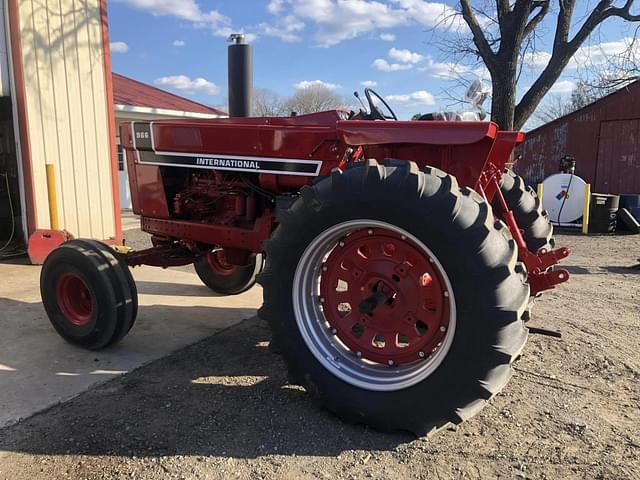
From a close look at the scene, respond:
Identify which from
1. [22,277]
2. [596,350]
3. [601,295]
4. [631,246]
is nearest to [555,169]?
[631,246]

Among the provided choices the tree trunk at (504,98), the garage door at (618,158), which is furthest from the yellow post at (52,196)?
the garage door at (618,158)

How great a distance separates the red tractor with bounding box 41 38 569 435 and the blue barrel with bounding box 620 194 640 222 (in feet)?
27.1

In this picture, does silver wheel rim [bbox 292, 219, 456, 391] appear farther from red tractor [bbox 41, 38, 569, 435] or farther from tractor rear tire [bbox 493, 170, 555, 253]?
tractor rear tire [bbox 493, 170, 555, 253]

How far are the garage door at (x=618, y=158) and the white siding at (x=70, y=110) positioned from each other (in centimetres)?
1389

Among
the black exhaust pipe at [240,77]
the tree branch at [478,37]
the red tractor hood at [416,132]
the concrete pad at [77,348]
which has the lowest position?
the concrete pad at [77,348]

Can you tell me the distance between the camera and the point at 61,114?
22.7 feet

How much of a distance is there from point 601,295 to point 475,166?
3.21 metres

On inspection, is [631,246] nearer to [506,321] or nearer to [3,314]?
[506,321]

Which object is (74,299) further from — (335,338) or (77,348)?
(335,338)

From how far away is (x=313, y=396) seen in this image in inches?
111

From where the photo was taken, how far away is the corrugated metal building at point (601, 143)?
49.6 feet

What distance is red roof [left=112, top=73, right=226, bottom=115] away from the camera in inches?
486

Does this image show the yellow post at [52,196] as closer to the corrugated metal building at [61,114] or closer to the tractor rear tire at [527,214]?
the corrugated metal building at [61,114]

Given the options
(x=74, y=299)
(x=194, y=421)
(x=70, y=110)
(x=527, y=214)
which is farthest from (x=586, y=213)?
(x=194, y=421)
